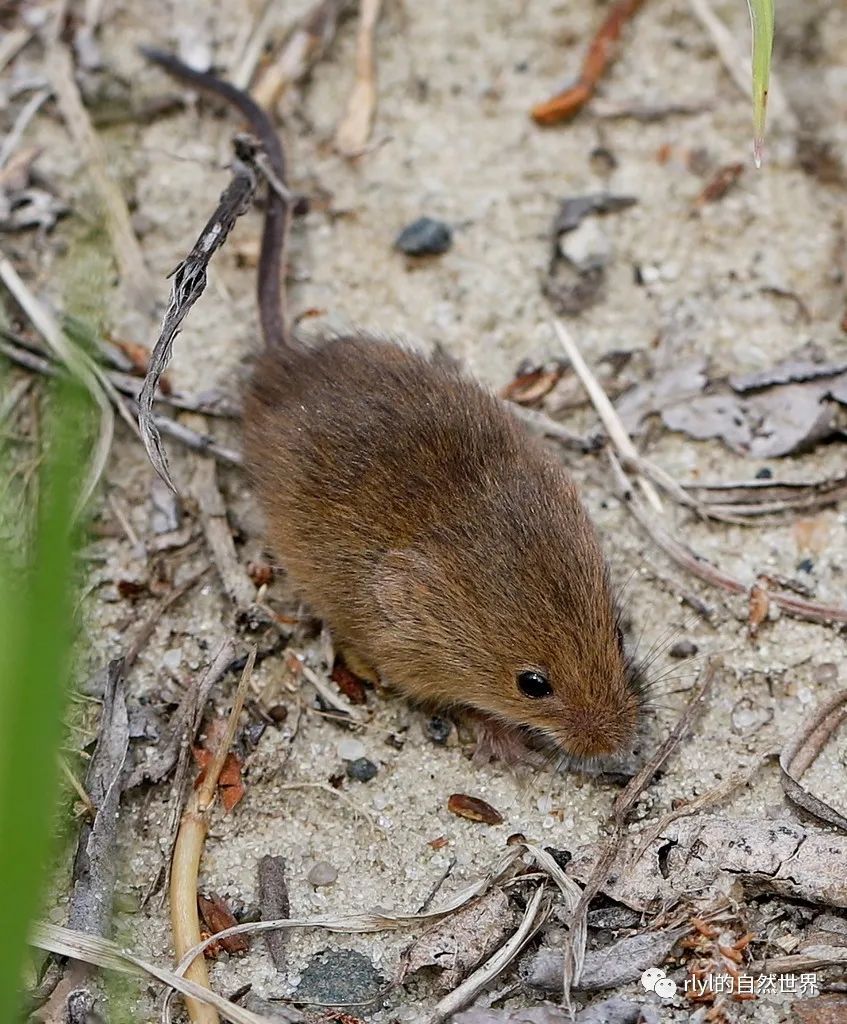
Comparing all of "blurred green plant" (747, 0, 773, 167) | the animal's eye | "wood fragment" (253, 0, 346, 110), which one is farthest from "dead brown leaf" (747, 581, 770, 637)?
"wood fragment" (253, 0, 346, 110)

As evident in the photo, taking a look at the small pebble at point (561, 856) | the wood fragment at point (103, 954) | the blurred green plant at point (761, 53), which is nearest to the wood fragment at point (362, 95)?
the blurred green plant at point (761, 53)

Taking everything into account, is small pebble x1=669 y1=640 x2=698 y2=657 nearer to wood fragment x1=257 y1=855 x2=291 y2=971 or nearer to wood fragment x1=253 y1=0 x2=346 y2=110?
wood fragment x1=257 y1=855 x2=291 y2=971

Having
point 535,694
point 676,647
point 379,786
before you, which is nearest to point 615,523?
point 676,647

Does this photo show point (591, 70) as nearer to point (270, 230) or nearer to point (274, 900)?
point (270, 230)

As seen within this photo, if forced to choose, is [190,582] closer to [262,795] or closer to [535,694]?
[262,795]

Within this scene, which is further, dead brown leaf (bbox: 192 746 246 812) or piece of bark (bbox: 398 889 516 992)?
dead brown leaf (bbox: 192 746 246 812)

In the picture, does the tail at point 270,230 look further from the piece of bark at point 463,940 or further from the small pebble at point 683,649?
the piece of bark at point 463,940

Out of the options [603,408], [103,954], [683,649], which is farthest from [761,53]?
[103,954]
